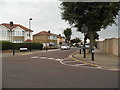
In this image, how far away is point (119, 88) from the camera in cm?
566

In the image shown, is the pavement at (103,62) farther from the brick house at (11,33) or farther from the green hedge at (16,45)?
the brick house at (11,33)

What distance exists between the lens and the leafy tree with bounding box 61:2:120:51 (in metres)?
19.5

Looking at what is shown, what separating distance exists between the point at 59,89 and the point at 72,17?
17.1m

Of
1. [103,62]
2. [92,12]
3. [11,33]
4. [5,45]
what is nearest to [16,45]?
[5,45]

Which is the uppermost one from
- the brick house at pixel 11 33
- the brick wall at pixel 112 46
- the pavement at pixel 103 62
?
the brick house at pixel 11 33

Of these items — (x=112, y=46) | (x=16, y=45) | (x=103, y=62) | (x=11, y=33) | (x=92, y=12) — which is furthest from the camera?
(x=11, y=33)

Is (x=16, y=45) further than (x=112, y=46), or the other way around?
(x=16, y=45)

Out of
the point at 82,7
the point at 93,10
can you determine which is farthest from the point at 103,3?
the point at 82,7

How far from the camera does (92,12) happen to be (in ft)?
64.3

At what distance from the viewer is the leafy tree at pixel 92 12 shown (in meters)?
19.5

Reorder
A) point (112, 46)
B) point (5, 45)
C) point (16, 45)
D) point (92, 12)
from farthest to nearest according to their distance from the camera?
1. point (16, 45)
2. point (5, 45)
3. point (112, 46)
4. point (92, 12)

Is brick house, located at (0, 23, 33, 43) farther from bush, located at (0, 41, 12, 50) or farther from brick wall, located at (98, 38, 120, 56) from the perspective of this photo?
brick wall, located at (98, 38, 120, 56)

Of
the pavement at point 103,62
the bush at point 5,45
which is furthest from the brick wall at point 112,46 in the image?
the bush at point 5,45

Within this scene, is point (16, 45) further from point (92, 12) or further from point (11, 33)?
point (11, 33)
